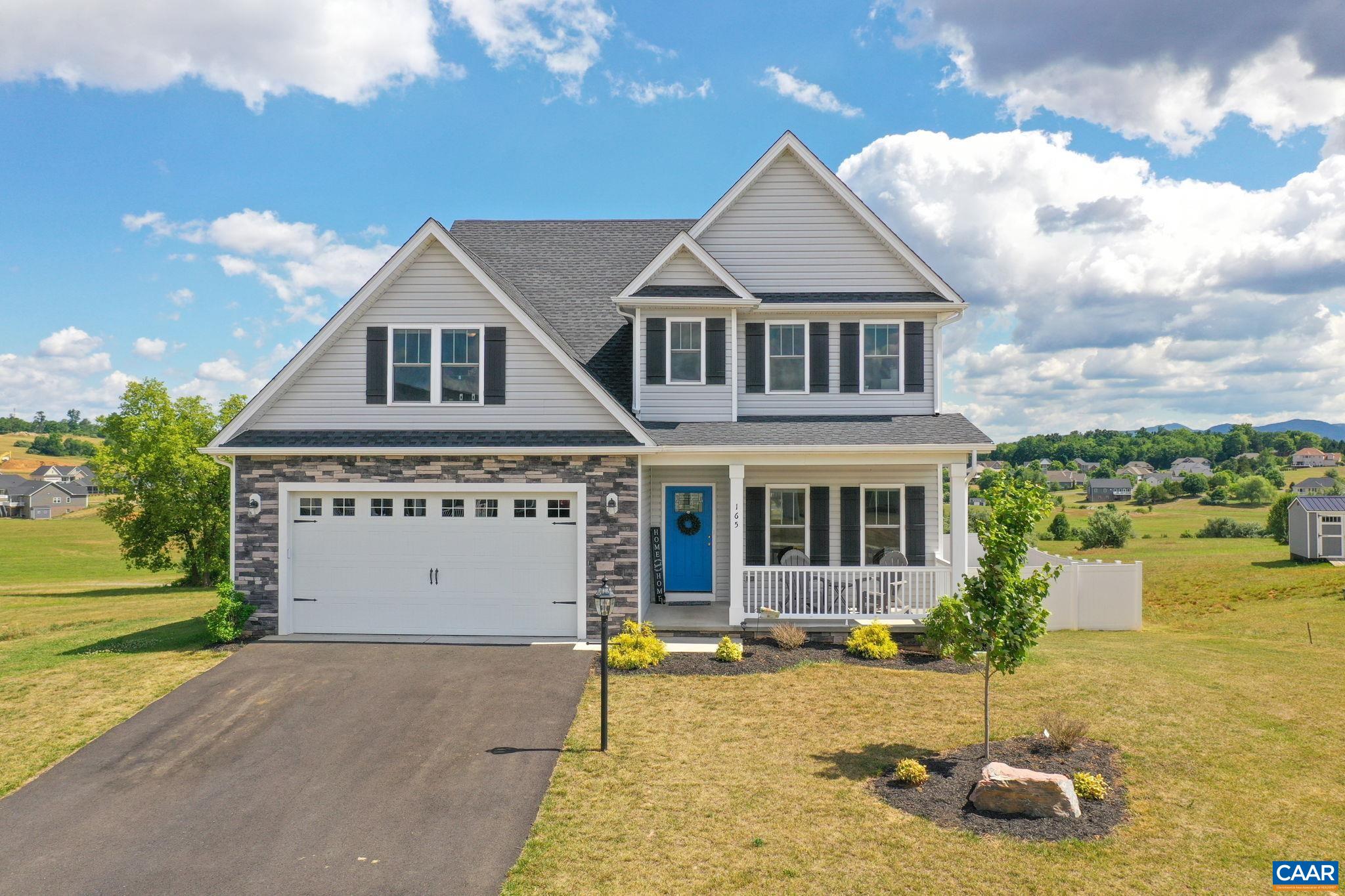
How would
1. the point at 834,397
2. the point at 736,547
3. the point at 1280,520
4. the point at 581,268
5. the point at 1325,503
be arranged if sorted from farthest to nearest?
the point at 1280,520
the point at 1325,503
the point at 581,268
the point at 834,397
the point at 736,547

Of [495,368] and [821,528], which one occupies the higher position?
[495,368]

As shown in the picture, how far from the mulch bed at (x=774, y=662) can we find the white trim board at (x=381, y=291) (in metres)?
3.65

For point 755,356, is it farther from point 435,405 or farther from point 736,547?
point 435,405

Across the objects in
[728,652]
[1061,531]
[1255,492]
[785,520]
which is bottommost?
[1061,531]

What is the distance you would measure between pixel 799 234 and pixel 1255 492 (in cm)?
8361

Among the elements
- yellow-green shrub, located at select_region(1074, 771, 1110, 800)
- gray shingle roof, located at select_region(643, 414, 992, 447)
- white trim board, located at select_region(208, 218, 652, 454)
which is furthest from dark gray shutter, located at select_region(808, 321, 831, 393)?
yellow-green shrub, located at select_region(1074, 771, 1110, 800)

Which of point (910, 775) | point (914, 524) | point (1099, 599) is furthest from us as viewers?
point (1099, 599)

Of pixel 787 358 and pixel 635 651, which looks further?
pixel 787 358

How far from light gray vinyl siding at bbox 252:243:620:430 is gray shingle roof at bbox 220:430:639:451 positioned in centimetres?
12

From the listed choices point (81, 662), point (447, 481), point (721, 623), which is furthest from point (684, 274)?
point (81, 662)

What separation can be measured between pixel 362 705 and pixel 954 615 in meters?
7.44

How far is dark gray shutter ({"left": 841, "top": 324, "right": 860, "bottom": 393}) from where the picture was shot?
15.0 m

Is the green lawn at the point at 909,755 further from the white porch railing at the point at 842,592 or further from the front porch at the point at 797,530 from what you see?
the front porch at the point at 797,530

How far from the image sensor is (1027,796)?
6852mm
